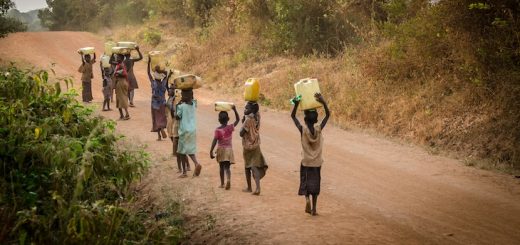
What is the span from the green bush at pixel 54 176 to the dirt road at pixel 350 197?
3.99 ft

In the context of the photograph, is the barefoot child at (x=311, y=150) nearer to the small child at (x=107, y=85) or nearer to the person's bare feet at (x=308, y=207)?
the person's bare feet at (x=308, y=207)

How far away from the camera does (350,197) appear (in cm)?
975

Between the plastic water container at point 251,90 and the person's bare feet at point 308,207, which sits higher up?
the plastic water container at point 251,90

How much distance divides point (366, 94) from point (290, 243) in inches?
360

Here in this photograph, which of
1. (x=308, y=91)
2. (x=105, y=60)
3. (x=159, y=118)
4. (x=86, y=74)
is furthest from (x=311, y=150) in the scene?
(x=86, y=74)

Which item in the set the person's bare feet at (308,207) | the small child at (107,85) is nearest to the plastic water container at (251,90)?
the person's bare feet at (308,207)

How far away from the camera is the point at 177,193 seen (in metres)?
9.84

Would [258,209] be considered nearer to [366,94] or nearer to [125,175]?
[125,175]

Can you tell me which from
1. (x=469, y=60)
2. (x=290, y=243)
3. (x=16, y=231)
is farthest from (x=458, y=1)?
(x=16, y=231)

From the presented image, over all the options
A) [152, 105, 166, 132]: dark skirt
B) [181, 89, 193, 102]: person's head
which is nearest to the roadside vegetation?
[152, 105, 166, 132]: dark skirt

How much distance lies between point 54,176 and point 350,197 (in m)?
4.49

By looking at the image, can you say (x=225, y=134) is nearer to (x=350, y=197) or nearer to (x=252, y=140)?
(x=252, y=140)

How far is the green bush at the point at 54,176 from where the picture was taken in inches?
264

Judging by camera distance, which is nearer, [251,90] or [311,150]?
[311,150]
